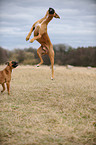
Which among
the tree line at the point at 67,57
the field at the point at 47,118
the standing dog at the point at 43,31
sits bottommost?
the tree line at the point at 67,57

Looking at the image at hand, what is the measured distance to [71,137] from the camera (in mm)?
3719

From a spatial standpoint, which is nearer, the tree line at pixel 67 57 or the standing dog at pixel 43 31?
the standing dog at pixel 43 31

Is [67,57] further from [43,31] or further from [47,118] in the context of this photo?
[47,118]

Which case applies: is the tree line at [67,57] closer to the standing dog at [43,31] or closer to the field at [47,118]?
the field at [47,118]

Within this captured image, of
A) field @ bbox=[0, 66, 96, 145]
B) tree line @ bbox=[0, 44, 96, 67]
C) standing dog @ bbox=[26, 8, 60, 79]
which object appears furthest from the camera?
tree line @ bbox=[0, 44, 96, 67]

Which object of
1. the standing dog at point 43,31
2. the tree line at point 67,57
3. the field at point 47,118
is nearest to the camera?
the field at point 47,118

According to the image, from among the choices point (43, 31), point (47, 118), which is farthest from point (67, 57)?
point (47, 118)

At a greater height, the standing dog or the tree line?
the standing dog

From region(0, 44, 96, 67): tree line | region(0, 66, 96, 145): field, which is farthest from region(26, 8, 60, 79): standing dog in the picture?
region(0, 44, 96, 67): tree line

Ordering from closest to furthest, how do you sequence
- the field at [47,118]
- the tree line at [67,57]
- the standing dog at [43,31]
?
1. the field at [47,118]
2. the standing dog at [43,31]
3. the tree line at [67,57]

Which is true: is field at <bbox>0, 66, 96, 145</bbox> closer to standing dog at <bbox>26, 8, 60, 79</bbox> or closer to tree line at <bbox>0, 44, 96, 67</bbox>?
standing dog at <bbox>26, 8, 60, 79</bbox>

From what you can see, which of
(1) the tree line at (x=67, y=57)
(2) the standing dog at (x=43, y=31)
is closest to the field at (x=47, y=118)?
(2) the standing dog at (x=43, y=31)

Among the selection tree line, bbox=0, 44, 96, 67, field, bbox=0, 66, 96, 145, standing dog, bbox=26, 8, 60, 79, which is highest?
standing dog, bbox=26, 8, 60, 79

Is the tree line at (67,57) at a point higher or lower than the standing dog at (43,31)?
lower
